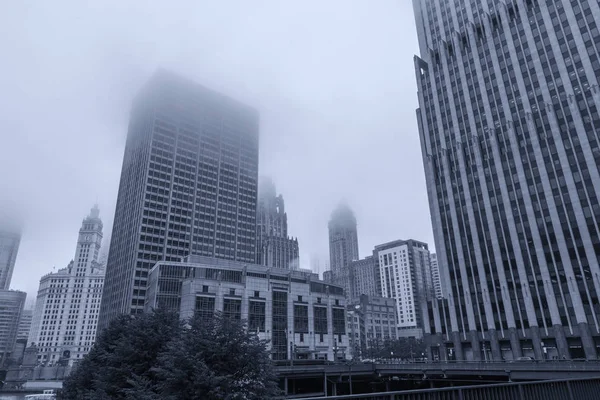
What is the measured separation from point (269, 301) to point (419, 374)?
4975 centimetres

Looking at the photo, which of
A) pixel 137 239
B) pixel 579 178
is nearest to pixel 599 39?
pixel 579 178

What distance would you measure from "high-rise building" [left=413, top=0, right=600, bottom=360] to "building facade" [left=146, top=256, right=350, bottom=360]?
31.6m

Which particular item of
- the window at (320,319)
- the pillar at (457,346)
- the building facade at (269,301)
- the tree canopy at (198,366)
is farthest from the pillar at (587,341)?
the tree canopy at (198,366)

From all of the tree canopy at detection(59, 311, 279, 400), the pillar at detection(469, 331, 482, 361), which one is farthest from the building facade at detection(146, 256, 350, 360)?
the tree canopy at detection(59, 311, 279, 400)

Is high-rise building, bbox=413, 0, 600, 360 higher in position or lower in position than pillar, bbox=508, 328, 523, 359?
higher

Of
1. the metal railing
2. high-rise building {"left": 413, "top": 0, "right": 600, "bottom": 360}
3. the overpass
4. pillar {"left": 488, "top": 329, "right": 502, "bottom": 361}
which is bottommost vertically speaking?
the overpass

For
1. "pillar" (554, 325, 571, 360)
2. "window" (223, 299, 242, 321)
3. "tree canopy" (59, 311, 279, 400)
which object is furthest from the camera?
"window" (223, 299, 242, 321)

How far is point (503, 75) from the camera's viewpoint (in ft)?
343

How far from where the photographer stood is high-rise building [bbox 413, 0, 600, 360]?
84.6 meters

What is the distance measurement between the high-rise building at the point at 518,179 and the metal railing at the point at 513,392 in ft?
255

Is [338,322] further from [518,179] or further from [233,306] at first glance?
[518,179]

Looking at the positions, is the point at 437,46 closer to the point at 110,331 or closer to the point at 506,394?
the point at 110,331

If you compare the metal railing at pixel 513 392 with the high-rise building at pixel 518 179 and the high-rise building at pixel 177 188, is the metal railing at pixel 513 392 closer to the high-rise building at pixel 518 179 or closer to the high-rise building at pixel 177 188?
the high-rise building at pixel 518 179

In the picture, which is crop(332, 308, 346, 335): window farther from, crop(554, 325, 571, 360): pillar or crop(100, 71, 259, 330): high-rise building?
crop(554, 325, 571, 360): pillar
